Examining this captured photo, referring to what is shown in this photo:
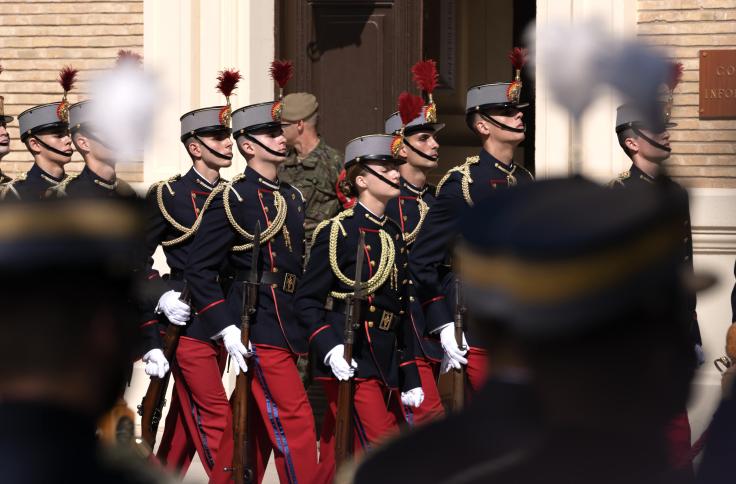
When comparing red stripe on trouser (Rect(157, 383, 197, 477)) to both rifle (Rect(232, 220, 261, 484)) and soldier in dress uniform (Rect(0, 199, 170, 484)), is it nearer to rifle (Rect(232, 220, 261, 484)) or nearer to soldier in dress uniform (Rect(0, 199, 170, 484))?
rifle (Rect(232, 220, 261, 484))

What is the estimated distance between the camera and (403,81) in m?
9.02

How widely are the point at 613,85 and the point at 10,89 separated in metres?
7.40

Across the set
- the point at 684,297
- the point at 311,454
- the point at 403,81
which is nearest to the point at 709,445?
the point at 684,297

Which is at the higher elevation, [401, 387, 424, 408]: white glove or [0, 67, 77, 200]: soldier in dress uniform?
[0, 67, 77, 200]: soldier in dress uniform

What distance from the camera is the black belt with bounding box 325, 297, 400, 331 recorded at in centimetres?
646

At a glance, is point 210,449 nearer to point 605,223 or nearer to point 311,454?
point 311,454

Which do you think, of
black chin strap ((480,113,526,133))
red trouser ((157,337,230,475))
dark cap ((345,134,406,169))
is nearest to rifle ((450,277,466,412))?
dark cap ((345,134,406,169))

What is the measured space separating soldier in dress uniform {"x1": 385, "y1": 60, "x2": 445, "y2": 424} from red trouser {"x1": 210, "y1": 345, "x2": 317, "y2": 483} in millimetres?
621

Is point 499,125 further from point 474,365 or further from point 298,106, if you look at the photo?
point 298,106

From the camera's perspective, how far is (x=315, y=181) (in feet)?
27.1

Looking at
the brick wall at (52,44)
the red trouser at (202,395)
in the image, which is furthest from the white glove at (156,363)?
the brick wall at (52,44)

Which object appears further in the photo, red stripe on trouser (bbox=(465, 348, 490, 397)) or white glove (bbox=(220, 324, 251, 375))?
red stripe on trouser (bbox=(465, 348, 490, 397))

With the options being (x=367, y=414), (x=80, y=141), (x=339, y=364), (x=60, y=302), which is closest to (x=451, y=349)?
(x=367, y=414)

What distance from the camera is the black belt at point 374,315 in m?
6.46
